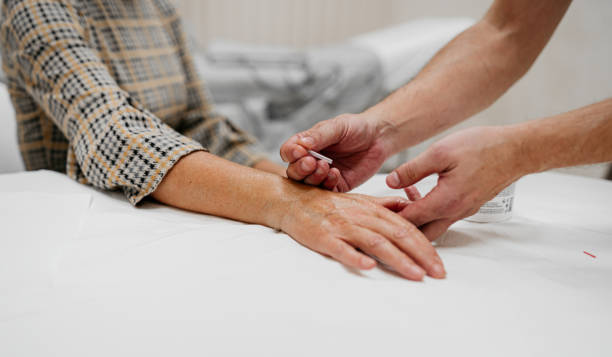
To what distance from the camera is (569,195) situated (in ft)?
3.37

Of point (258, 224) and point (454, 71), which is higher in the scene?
point (454, 71)

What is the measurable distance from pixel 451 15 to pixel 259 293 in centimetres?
272

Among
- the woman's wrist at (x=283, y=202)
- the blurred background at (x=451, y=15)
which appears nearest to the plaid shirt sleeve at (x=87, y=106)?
the woman's wrist at (x=283, y=202)

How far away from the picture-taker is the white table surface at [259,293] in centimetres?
46

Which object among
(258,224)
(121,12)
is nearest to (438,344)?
(258,224)

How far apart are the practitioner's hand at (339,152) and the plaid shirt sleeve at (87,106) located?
0.22 meters

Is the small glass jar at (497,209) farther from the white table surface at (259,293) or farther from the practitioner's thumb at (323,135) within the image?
the practitioner's thumb at (323,135)

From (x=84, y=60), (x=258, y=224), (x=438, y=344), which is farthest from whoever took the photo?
(x=84, y=60)

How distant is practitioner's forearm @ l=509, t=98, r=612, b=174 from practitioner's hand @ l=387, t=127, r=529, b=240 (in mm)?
14

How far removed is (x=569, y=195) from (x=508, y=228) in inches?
12.0

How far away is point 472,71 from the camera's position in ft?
3.40

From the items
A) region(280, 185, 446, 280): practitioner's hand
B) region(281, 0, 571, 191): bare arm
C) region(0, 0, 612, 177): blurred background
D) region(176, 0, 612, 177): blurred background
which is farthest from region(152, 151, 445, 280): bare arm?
region(176, 0, 612, 177): blurred background

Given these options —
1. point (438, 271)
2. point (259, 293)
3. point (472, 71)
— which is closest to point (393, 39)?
point (472, 71)

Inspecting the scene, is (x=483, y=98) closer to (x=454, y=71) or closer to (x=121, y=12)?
(x=454, y=71)
